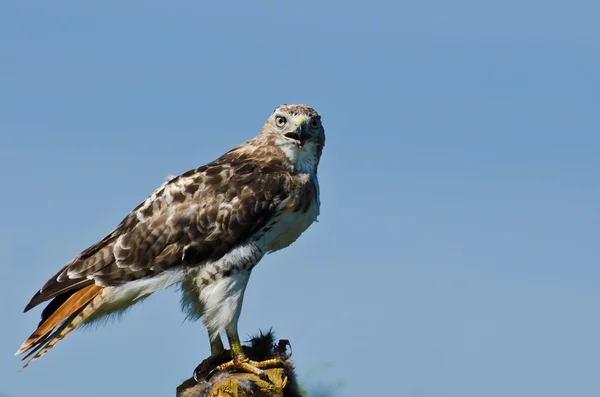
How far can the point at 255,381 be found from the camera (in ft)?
33.4

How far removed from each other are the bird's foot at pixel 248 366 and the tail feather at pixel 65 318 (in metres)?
1.46

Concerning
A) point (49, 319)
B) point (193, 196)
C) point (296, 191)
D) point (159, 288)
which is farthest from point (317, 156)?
point (49, 319)

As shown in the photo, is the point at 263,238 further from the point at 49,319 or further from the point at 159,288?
the point at 49,319

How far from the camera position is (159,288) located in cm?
1121

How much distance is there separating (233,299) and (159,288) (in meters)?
0.83

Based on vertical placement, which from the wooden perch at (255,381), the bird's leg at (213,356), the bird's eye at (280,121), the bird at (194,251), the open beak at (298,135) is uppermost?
the bird's eye at (280,121)

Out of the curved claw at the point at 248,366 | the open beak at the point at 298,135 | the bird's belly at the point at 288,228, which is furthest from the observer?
the open beak at the point at 298,135

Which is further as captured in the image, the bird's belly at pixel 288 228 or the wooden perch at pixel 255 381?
the bird's belly at pixel 288 228

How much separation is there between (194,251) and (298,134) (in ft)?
6.09

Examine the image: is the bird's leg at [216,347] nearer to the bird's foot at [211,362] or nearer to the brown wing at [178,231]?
the bird's foot at [211,362]

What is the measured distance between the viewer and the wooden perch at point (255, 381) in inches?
396

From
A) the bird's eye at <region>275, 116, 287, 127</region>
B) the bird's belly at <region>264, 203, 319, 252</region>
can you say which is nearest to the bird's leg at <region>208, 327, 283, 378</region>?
the bird's belly at <region>264, 203, 319, 252</region>

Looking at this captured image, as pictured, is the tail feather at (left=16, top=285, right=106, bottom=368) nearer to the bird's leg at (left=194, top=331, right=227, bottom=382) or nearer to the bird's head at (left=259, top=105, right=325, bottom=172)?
the bird's leg at (left=194, top=331, right=227, bottom=382)

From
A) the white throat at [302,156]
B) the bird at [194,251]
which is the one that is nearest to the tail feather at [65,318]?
the bird at [194,251]
